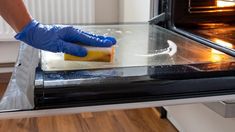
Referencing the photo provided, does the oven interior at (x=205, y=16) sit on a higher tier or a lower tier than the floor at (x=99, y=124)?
higher

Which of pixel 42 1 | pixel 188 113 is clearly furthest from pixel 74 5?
pixel 188 113

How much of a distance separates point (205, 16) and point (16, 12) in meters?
0.72

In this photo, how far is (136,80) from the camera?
650 millimetres

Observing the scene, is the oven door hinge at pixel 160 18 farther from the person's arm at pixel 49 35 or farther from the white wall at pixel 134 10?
the person's arm at pixel 49 35

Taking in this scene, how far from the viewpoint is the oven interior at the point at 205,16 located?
1.25m

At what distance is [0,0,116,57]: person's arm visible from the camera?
2.48 feet

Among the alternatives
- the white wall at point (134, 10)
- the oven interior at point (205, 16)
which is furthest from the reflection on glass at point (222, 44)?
the white wall at point (134, 10)

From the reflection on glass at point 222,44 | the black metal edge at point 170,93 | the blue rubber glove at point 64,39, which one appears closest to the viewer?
the black metal edge at point 170,93

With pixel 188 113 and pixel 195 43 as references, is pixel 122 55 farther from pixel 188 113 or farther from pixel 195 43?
pixel 188 113

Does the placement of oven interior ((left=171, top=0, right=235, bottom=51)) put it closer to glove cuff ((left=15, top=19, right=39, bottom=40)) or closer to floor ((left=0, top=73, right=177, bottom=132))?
glove cuff ((left=15, top=19, right=39, bottom=40))

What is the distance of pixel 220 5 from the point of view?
131 centimetres

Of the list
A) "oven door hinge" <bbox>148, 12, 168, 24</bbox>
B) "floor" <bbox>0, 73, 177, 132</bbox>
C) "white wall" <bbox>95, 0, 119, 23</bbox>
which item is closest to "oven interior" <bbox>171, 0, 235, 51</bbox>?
"oven door hinge" <bbox>148, 12, 168, 24</bbox>

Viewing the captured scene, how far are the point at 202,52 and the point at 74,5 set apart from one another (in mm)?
1580

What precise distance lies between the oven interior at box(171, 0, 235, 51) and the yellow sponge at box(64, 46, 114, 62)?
520 mm
